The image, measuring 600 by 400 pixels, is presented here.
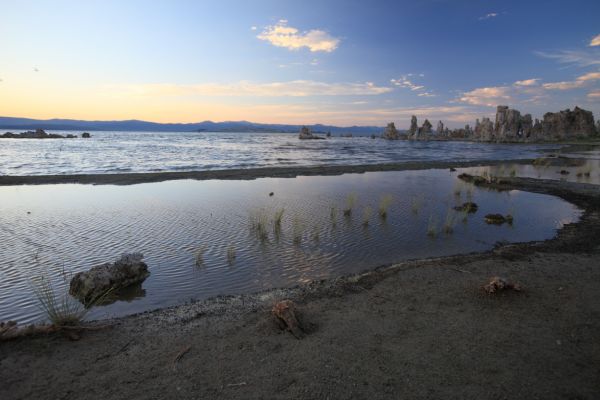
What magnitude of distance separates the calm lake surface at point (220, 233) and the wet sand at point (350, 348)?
50.6 inches

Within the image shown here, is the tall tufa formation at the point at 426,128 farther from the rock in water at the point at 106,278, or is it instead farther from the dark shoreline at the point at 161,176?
the rock in water at the point at 106,278

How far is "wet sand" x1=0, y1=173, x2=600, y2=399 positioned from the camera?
429 cm

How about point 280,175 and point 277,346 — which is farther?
point 280,175

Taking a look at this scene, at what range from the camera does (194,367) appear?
15.6 ft

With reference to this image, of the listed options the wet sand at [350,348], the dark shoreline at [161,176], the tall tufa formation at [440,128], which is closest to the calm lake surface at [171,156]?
the dark shoreline at [161,176]

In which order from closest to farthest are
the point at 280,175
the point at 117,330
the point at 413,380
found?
the point at 413,380
the point at 117,330
the point at 280,175

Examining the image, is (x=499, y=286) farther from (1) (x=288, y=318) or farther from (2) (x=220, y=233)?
(2) (x=220, y=233)

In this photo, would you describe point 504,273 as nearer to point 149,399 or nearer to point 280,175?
point 149,399

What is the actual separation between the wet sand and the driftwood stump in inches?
6.0

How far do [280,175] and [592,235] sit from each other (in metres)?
19.5

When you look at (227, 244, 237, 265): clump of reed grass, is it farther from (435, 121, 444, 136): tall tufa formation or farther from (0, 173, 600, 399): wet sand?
(435, 121, 444, 136): tall tufa formation

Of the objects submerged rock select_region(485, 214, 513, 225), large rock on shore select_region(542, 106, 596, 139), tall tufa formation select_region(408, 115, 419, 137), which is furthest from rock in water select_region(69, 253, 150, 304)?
tall tufa formation select_region(408, 115, 419, 137)

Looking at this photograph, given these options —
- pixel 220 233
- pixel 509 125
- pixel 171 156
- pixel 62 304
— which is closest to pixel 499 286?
pixel 62 304

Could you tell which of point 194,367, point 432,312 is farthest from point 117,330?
point 432,312
